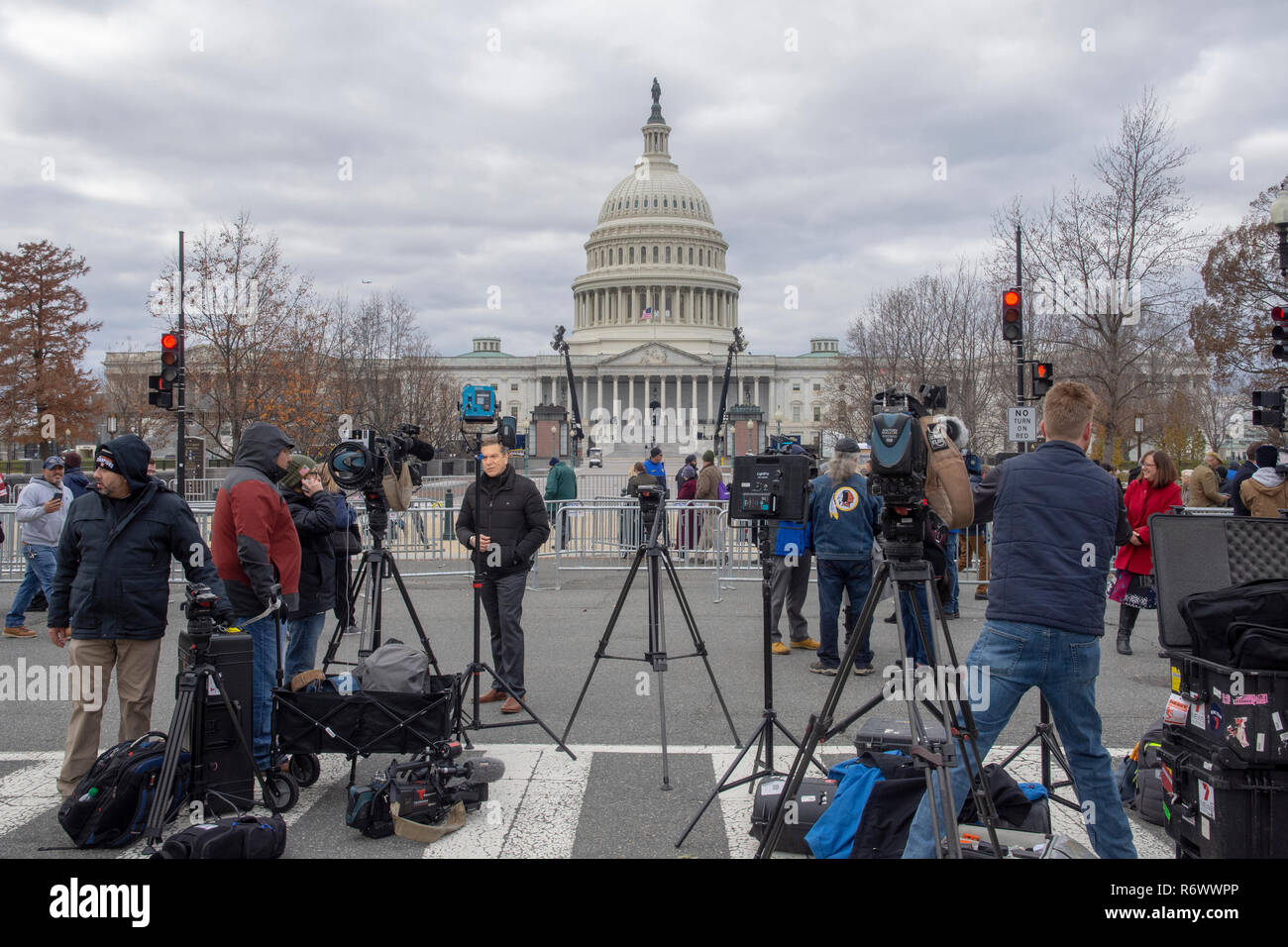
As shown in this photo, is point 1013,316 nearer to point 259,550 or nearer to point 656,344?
point 259,550

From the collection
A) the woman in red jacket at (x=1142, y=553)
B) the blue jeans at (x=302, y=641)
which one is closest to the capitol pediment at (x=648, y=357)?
the woman in red jacket at (x=1142, y=553)

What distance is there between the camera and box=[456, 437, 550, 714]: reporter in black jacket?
7.28 m

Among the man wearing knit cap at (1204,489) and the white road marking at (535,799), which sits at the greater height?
the man wearing knit cap at (1204,489)

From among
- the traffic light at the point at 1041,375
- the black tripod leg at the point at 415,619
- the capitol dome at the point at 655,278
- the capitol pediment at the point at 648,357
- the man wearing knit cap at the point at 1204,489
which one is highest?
the capitol dome at the point at 655,278

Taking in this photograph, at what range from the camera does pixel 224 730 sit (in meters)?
5.21

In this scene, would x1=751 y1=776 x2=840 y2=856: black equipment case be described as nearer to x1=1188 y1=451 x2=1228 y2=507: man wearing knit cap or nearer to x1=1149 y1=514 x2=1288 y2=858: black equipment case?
x1=1149 y1=514 x2=1288 y2=858: black equipment case

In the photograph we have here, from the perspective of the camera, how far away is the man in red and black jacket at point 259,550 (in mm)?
5648

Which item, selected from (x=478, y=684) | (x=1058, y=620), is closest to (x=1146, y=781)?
(x=1058, y=620)

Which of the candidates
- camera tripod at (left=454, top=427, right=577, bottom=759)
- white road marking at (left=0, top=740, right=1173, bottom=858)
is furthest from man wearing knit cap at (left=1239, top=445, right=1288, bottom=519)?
camera tripod at (left=454, top=427, right=577, bottom=759)

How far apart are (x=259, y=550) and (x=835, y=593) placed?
17.6 feet

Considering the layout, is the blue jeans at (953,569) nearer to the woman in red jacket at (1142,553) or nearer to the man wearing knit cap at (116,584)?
the woman in red jacket at (1142,553)

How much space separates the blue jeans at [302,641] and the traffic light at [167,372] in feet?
30.0

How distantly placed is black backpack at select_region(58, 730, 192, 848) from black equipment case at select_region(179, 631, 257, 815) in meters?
0.16
